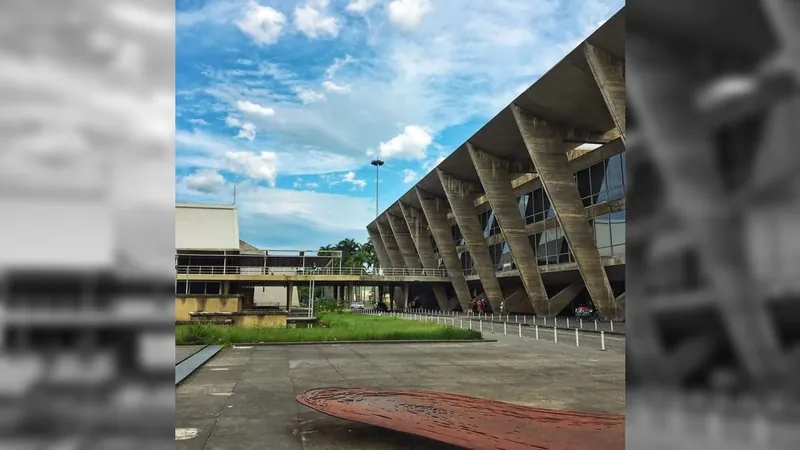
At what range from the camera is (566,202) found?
114 feet

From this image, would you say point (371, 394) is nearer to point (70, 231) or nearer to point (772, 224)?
point (70, 231)

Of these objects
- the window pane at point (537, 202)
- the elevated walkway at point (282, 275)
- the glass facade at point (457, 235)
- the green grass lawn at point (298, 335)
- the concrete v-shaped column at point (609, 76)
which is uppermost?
the concrete v-shaped column at point (609, 76)

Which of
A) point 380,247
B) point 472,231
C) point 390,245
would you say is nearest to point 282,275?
point 472,231

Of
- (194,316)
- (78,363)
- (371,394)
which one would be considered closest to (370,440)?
(371,394)

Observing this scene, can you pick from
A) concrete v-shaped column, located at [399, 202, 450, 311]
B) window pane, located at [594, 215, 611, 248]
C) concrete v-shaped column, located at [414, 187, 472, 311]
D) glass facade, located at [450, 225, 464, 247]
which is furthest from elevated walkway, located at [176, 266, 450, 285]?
window pane, located at [594, 215, 611, 248]

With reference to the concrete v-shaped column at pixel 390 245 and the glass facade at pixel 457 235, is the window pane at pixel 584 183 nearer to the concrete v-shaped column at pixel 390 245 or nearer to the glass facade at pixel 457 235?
the glass facade at pixel 457 235

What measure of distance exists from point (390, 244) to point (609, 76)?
6692cm

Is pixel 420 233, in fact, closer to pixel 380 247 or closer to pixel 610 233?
pixel 380 247

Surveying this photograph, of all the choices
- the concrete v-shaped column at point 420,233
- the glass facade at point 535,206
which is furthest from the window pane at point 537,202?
the concrete v-shaped column at point 420,233

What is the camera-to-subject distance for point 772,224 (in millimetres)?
1639

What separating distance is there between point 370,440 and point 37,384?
A: 16.3 ft

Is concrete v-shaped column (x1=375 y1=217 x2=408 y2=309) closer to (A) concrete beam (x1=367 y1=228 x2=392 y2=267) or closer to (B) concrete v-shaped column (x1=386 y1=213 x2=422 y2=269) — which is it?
(A) concrete beam (x1=367 y1=228 x2=392 y2=267)

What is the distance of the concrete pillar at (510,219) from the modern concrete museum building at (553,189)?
0.08m

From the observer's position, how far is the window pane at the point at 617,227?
121 feet
